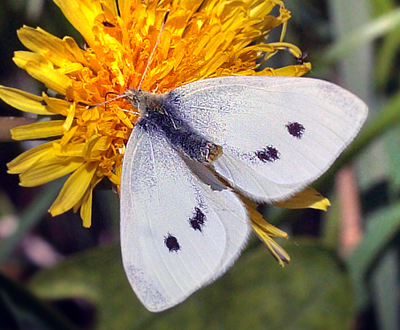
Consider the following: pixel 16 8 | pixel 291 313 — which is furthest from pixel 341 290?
pixel 16 8

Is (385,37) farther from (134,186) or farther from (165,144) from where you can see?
(134,186)

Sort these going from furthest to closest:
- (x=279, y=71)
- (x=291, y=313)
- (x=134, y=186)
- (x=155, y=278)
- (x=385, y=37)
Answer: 1. (x=385, y=37)
2. (x=291, y=313)
3. (x=279, y=71)
4. (x=134, y=186)
5. (x=155, y=278)

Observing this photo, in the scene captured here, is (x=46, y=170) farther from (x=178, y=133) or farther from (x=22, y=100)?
(x=178, y=133)

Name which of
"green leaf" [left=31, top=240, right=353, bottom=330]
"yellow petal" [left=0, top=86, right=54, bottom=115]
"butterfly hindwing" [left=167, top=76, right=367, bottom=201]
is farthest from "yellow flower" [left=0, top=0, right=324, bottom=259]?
"green leaf" [left=31, top=240, right=353, bottom=330]

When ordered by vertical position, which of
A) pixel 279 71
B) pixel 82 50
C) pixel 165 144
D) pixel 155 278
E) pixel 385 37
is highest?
pixel 385 37

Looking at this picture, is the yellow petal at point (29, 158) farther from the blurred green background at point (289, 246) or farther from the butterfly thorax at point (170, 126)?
the blurred green background at point (289, 246)

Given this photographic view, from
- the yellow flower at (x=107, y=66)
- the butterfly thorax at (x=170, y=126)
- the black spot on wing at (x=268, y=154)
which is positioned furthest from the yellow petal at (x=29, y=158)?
the black spot on wing at (x=268, y=154)

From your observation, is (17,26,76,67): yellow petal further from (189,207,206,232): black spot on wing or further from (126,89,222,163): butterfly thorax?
(189,207,206,232): black spot on wing
